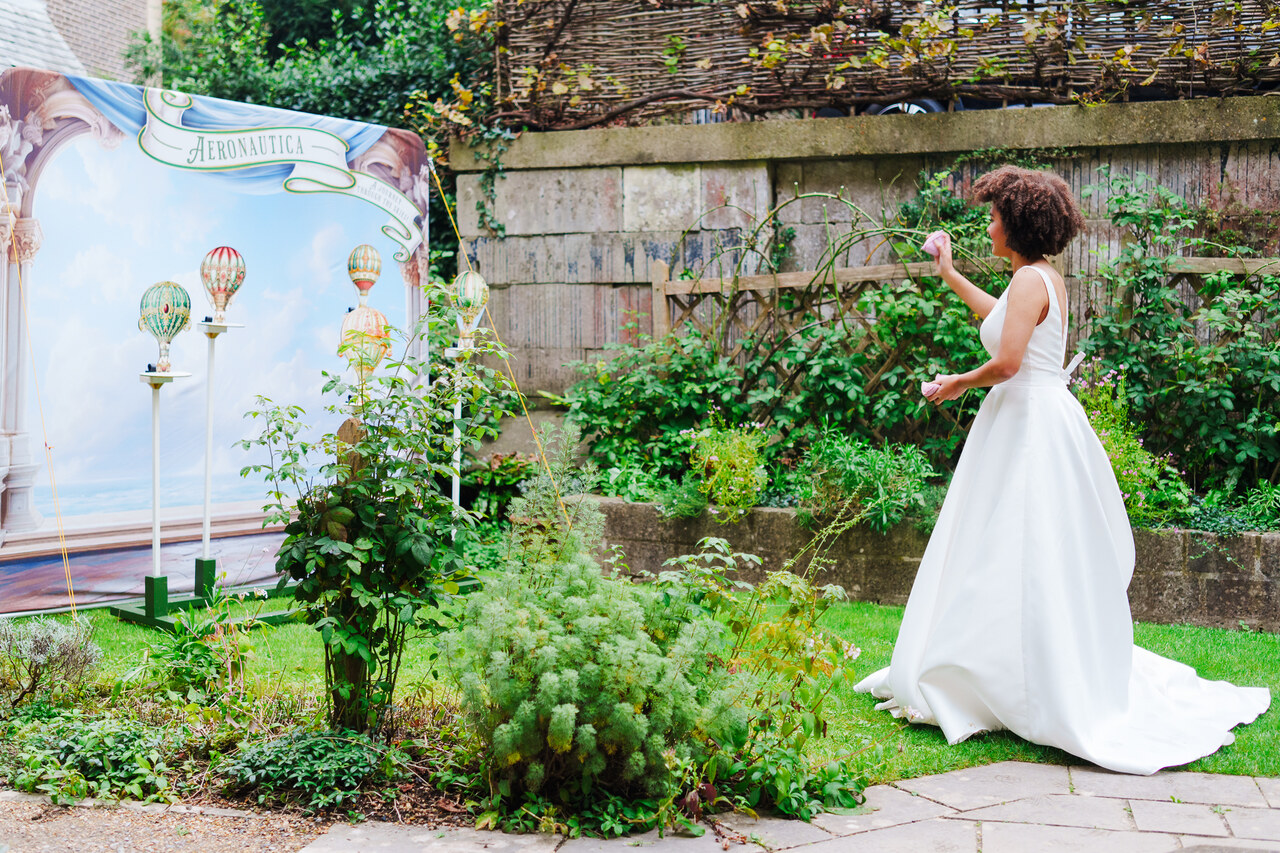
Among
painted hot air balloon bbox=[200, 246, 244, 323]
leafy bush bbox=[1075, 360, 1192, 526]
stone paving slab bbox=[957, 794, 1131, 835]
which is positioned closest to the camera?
stone paving slab bbox=[957, 794, 1131, 835]

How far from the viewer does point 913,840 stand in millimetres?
2666

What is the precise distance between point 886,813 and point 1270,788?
1.12 meters

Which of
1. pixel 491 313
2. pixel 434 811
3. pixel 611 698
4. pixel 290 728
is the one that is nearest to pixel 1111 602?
pixel 611 698

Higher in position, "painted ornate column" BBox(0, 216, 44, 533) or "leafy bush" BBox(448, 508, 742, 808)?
"painted ornate column" BBox(0, 216, 44, 533)

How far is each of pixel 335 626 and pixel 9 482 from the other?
242 centimetres

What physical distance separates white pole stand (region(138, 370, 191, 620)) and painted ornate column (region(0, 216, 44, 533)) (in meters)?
0.47

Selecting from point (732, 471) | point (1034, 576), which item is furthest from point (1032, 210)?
point (732, 471)

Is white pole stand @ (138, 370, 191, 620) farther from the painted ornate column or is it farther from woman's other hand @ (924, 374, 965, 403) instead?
woman's other hand @ (924, 374, 965, 403)

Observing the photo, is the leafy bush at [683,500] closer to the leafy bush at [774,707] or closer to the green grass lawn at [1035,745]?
the green grass lawn at [1035,745]

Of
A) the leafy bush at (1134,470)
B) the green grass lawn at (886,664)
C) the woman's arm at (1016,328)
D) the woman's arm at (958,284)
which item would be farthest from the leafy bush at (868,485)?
the woman's arm at (1016,328)

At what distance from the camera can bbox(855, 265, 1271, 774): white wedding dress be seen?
3.44 meters

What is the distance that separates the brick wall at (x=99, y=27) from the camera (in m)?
14.1

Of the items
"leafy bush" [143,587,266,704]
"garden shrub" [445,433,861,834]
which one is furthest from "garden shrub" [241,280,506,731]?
"leafy bush" [143,587,266,704]

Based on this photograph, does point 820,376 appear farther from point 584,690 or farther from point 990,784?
point 584,690
